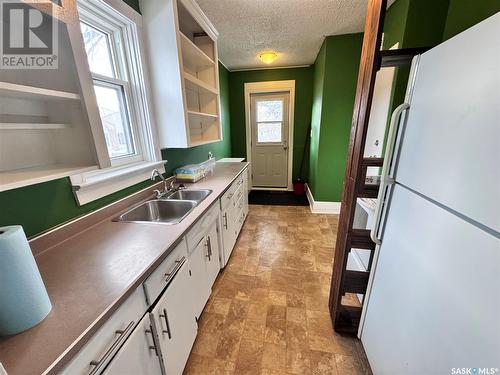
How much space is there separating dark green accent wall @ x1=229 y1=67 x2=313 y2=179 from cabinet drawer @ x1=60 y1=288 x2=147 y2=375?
421 centimetres

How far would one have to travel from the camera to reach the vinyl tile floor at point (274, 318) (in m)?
1.31

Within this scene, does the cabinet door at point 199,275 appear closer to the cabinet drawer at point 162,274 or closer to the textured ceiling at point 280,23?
the cabinet drawer at point 162,274

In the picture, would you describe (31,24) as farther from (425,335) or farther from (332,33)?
(332,33)

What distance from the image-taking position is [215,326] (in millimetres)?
1570

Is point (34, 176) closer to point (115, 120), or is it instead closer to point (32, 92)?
point (32, 92)

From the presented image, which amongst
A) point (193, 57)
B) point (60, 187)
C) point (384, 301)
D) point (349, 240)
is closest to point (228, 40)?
point (193, 57)

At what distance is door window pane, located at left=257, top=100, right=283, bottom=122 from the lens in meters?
4.50

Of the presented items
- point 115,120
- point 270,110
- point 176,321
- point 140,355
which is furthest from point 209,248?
point 270,110

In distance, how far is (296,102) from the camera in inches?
170

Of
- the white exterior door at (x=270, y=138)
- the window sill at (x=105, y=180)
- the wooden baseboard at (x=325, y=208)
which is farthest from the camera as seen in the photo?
the white exterior door at (x=270, y=138)

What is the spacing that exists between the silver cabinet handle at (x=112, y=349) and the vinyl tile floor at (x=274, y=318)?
31.3 inches

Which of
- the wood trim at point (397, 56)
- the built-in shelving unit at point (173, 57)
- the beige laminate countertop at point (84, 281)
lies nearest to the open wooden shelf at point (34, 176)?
the beige laminate countertop at point (84, 281)

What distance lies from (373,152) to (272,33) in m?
1.98

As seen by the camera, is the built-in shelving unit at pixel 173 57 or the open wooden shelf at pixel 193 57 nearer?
the built-in shelving unit at pixel 173 57
